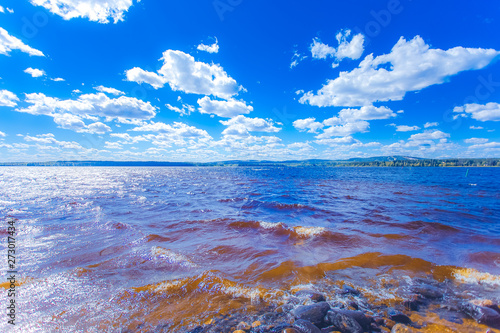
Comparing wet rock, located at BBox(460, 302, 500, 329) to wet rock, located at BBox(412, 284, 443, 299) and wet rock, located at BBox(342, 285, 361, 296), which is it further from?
wet rock, located at BBox(342, 285, 361, 296)

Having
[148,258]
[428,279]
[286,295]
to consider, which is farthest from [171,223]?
[428,279]

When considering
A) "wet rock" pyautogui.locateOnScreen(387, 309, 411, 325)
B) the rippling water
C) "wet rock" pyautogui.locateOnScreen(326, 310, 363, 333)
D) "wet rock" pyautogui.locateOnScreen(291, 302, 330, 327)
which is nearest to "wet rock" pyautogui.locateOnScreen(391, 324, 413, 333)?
"wet rock" pyautogui.locateOnScreen(387, 309, 411, 325)

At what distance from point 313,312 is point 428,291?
13.8 feet

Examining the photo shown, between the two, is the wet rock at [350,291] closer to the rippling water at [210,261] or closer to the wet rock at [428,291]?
the rippling water at [210,261]

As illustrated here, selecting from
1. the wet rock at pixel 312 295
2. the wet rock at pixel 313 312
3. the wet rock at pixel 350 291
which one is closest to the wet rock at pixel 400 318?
the wet rock at pixel 350 291

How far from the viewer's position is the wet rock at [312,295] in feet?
20.2

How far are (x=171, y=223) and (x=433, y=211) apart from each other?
23.4 metres

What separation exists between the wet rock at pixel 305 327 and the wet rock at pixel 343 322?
544mm

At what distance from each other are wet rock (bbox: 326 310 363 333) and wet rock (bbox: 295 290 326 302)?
2.86 ft

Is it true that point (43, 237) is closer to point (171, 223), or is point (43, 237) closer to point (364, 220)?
point (171, 223)

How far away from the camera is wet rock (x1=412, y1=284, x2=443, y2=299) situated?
6281mm

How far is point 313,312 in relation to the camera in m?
5.34

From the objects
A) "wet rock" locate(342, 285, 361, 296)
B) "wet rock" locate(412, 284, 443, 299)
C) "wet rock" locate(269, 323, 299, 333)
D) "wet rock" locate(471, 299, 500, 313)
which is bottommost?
"wet rock" locate(342, 285, 361, 296)

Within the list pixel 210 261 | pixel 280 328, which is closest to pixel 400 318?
pixel 280 328
